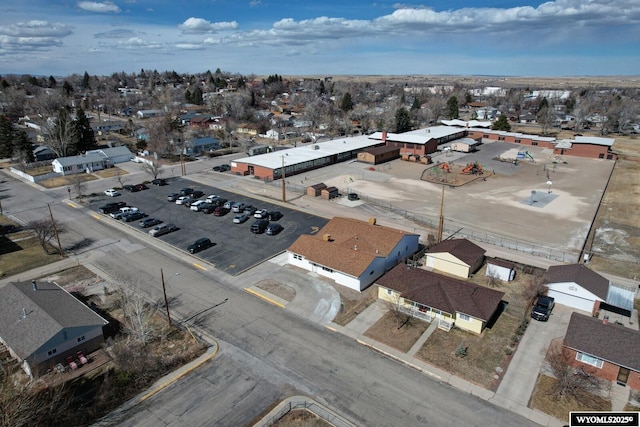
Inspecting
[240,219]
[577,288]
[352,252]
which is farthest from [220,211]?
[577,288]

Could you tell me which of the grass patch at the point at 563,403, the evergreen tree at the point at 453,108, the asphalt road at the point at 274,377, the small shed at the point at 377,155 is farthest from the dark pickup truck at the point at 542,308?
the evergreen tree at the point at 453,108

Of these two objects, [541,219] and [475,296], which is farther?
[541,219]

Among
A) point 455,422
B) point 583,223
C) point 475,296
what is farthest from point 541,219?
point 455,422

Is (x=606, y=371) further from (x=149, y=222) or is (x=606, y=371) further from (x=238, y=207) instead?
(x=149, y=222)

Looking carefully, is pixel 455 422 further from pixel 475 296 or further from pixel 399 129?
pixel 399 129

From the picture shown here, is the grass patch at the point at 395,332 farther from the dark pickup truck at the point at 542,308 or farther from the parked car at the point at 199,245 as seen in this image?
the parked car at the point at 199,245

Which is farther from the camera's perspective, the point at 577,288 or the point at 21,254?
the point at 21,254

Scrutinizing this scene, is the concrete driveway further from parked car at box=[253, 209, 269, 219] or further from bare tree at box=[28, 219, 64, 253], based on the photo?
bare tree at box=[28, 219, 64, 253]
